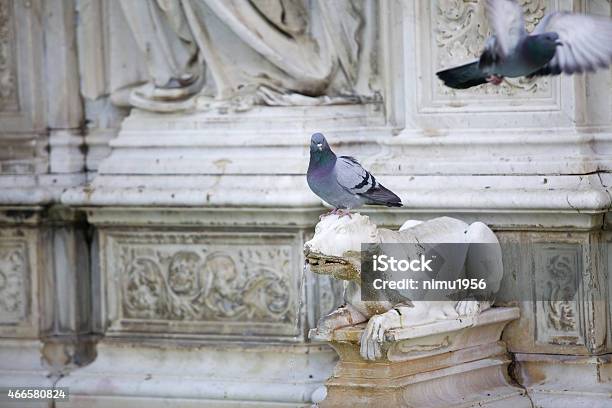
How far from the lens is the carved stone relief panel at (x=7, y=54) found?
342 inches

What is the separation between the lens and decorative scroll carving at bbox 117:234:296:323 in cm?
816

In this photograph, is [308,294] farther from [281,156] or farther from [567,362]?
[567,362]

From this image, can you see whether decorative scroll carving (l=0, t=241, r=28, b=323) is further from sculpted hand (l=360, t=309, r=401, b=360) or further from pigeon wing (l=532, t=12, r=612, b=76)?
pigeon wing (l=532, t=12, r=612, b=76)

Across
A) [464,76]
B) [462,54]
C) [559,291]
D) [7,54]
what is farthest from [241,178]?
[464,76]

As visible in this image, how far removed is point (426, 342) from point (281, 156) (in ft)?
4.41

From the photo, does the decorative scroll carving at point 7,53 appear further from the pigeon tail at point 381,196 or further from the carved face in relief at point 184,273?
the pigeon tail at point 381,196

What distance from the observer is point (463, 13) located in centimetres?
773

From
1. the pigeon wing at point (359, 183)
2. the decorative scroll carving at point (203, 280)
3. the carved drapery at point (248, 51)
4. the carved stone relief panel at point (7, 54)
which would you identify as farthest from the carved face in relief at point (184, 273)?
the pigeon wing at point (359, 183)

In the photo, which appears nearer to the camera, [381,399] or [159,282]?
[381,399]

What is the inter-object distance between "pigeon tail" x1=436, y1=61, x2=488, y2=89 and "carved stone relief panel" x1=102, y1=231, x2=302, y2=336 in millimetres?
1627

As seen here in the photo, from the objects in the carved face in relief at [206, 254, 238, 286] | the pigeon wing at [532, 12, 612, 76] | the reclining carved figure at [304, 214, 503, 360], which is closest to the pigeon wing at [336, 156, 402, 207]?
the reclining carved figure at [304, 214, 503, 360]

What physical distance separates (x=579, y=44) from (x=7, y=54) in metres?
3.38

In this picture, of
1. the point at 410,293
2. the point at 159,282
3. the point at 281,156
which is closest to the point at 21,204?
the point at 159,282

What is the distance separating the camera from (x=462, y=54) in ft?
25.4
